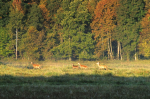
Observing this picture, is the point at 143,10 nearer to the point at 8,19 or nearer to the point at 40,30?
the point at 40,30

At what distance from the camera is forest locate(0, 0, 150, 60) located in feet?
147

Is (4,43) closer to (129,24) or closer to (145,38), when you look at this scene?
(129,24)

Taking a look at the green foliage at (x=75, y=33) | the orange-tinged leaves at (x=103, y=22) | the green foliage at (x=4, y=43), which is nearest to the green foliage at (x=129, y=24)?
the orange-tinged leaves at (x=103, y=22)

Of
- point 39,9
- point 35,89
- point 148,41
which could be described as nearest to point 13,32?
point 39,9

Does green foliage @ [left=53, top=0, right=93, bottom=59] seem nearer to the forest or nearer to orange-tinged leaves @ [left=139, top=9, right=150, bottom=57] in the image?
the forest

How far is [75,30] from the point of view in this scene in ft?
149

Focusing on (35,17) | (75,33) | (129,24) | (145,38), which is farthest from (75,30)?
(145,38)

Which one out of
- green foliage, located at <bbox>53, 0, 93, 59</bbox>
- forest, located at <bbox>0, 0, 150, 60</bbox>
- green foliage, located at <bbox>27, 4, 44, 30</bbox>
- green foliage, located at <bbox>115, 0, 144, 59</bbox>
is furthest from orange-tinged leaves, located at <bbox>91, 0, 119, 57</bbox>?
green foliage, located at <bbox>27, 4, 44, 30</bbox>

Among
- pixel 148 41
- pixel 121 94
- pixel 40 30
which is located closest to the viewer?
pixel 121 94

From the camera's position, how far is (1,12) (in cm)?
4553

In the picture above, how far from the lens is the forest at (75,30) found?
44.8 meters

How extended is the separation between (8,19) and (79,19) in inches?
421

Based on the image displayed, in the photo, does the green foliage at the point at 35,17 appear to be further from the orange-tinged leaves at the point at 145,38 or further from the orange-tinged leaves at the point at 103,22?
the orange-tinged leaves at the point at 145,38

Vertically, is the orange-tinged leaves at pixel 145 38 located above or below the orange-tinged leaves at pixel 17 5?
below
